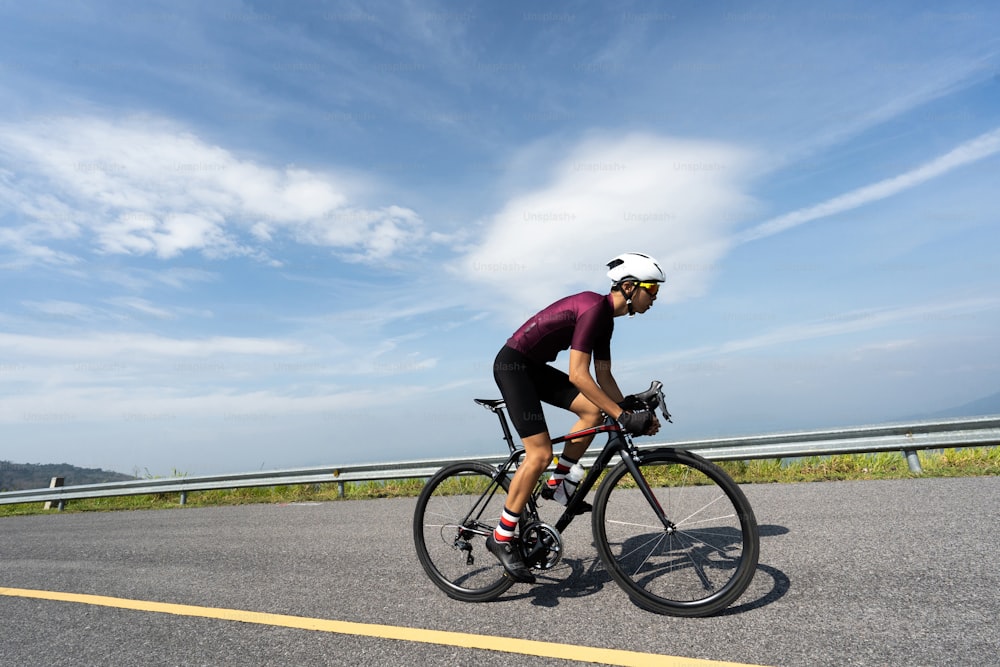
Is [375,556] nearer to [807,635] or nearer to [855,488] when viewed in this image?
[807,635]

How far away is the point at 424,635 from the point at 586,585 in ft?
3.78

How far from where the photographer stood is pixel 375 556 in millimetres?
5227

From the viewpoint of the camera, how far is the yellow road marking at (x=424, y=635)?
8.79 ft

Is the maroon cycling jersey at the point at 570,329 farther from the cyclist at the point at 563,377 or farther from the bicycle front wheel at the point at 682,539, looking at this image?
the bicycle front wheel at the point at 682,539

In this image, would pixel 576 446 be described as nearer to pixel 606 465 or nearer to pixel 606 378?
pixel 606 465

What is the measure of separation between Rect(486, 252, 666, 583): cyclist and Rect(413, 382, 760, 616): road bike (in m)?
0.11

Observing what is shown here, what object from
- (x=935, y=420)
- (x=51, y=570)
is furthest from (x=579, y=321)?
(x=935, y=420)

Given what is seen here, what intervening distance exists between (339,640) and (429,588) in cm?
102

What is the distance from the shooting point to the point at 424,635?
3203mm

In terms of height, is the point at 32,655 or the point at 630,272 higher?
the point at 630,272

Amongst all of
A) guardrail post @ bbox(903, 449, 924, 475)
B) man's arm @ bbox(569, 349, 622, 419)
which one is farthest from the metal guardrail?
man's arm @ bbox(569, 349, 622, 419)

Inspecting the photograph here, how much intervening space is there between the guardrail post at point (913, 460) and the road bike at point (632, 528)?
201 inches

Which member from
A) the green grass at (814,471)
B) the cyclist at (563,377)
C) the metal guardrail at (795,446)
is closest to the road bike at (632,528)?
the cyclist at (563,377)

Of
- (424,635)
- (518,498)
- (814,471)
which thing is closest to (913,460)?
(814,471)
